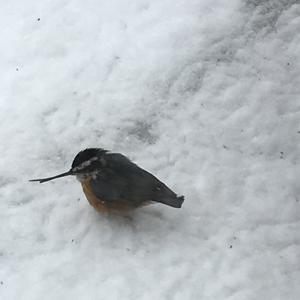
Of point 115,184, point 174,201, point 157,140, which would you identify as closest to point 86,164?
point 115,184

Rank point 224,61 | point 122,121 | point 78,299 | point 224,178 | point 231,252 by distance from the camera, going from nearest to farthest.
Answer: point 78,299, point 231,252, point 224,178, point 122,121, point 224,61

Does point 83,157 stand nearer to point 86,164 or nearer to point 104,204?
point 86,164

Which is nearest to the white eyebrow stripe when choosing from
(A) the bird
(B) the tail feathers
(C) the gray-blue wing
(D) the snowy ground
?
(A) the bird

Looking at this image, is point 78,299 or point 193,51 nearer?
point 78,299

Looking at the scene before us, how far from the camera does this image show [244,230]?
15.9 ft

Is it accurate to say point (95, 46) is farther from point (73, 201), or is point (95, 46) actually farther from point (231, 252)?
point (231, 252)

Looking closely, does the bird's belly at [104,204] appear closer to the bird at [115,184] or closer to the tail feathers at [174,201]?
the bird at [115,184]

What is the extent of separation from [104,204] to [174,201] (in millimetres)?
490

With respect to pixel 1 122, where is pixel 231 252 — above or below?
below

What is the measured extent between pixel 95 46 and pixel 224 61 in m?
1.17

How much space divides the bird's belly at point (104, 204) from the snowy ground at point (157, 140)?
137mm

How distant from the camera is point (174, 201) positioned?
15.6 ft

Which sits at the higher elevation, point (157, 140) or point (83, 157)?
point (83, 157)

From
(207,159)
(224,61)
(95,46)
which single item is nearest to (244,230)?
(207,159)
